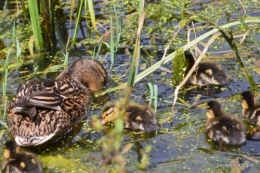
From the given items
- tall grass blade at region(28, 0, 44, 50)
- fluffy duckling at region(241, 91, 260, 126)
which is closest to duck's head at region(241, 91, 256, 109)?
fluffy duckling at region(241, 91, 260, 126)

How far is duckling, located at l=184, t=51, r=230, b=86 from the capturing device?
235 inches

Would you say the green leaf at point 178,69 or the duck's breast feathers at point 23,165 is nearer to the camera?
the duck's breast feathers at point 23,165

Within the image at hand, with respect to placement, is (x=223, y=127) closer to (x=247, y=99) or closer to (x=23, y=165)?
(x=247, y=99)

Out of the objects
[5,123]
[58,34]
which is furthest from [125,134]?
[58,34]

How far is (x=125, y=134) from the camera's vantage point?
529 centimetres

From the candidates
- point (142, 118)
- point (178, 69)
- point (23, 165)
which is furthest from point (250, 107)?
point (23, 165)

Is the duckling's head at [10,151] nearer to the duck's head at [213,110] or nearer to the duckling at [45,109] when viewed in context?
the duckling at [45,109]

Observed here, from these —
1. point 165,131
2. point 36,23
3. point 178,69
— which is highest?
point 36,23

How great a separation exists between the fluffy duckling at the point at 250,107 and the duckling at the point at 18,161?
155 centimetres

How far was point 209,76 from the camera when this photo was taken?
600 centimetres

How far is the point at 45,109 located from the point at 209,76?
4.76 feet

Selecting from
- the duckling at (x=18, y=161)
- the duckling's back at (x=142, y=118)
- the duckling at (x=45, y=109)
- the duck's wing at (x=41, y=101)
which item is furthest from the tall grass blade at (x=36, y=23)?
the duckling at (x=18, y=161)

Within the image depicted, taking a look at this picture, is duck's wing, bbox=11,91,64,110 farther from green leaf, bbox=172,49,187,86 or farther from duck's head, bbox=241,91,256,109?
duck's head, bbox=241,91,256,109

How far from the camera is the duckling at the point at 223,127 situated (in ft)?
16.0
